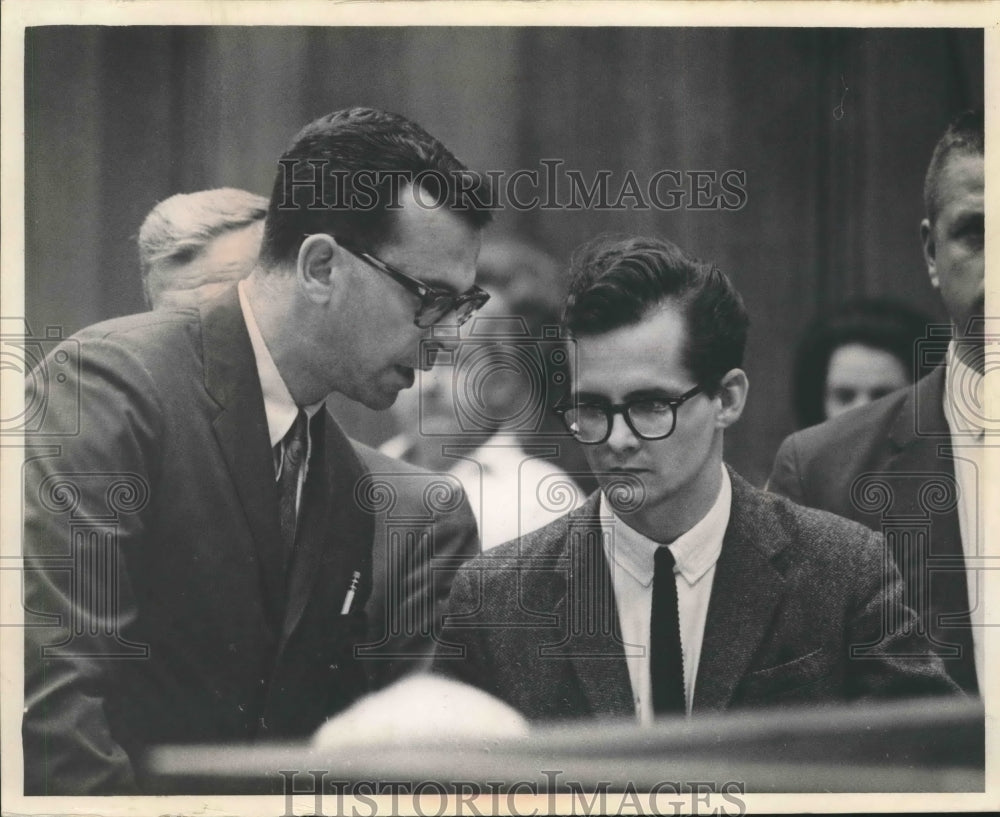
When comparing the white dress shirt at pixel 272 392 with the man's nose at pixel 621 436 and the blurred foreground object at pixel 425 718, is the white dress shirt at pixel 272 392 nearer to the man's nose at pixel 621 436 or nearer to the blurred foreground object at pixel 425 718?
the blurred foreground object at pixel 425 718

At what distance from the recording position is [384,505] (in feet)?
16.7

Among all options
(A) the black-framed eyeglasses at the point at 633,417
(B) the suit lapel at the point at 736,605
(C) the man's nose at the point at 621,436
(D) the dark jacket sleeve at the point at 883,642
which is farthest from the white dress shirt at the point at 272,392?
(D) the dark jacket sleeve at the point at 883,642

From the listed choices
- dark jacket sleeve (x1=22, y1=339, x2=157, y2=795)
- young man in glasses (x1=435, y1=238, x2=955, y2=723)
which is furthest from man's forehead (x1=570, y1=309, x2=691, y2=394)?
dark jacket sleeve (x1=22, y1=339, x2=157, y2=795)

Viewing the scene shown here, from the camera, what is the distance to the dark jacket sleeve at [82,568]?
16.4ft

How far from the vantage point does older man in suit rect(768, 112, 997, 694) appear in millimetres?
5164

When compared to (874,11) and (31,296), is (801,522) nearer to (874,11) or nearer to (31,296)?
(874,11)

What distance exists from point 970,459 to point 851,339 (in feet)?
2.24

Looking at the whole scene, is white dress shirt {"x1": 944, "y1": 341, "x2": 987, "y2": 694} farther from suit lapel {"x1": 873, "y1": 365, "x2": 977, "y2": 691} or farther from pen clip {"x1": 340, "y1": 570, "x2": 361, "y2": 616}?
pen clip {"x1": 340, "y1": 570, "x2": 361, "y2": 616}

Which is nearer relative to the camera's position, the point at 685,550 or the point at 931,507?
the point at 685,550

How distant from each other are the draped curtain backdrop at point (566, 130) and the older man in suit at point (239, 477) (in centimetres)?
19

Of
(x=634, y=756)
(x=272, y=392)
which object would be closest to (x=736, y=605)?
(x=634, y=756)

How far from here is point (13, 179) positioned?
517 centimetres

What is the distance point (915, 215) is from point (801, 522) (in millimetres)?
1298

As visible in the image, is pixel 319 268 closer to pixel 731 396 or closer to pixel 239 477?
pixel 239 477
